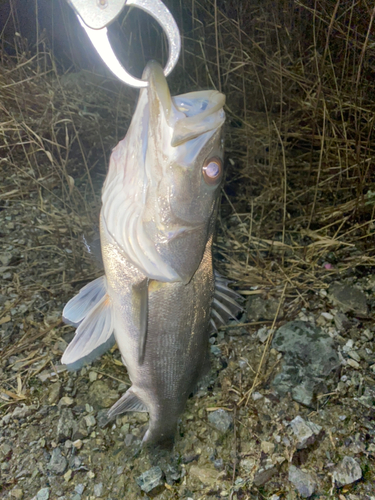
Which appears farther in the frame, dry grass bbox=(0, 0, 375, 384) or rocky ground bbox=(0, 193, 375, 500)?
dry grass bbox=(0, 0, 375, 384)

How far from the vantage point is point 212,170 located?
4.60 ft

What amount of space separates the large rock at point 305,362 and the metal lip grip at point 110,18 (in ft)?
6.85

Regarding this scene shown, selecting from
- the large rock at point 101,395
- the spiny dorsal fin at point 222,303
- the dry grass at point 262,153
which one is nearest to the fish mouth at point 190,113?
the spiny dorsal fin at point 222,303

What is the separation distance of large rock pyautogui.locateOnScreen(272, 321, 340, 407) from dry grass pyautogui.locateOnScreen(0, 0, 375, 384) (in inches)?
9.8

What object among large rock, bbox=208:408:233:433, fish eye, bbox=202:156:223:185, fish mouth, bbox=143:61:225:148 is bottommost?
large rock, bbox=208:408:233:433

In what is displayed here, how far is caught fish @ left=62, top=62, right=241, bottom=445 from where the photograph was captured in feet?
4.26

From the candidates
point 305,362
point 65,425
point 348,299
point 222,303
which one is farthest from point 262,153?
point 65,425

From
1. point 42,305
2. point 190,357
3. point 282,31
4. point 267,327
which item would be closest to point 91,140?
point 42,305

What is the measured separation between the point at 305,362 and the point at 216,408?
69 cm

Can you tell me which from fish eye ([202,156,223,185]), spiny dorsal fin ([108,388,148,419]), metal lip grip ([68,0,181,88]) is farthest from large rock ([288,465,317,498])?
metal lip grip ([68,0,181,88])

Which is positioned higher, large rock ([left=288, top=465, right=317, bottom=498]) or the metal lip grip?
the metal lip grip

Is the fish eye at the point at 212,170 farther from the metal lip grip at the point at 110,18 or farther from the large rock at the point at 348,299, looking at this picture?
the large rock at the point at 348,299

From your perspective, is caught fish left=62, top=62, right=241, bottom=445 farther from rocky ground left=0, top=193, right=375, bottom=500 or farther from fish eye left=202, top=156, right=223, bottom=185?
rocky ground left=0, top=193, right=375, bottom=500

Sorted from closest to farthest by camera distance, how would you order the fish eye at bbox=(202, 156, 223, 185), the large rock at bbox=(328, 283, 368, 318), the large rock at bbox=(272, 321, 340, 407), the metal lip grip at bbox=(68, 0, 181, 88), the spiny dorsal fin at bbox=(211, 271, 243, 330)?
the metal lip grip at bbox=(68, 0, 181, 88)
the fish eye at bbox=(202, 156, 223, 185)
the spiny dorsal fin at bbox=(211, 271, 243, 330)
the large rock at bbox=(272, 321, 340, 407)
the large rock at bbox=(328, 283, 368, 318)
